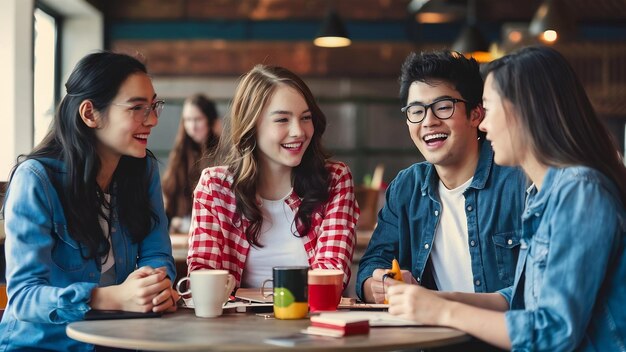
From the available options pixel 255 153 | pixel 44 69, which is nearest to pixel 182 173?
pixel 44 69

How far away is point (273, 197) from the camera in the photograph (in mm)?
2689

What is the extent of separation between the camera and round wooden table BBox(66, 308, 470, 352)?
1601 millimetres

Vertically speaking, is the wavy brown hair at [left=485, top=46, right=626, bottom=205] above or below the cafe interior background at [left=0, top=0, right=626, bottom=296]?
below

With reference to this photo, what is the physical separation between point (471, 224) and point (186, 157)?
319 cm

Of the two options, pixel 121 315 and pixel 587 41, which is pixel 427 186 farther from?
pixel 587 41

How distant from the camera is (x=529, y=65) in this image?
6.09 feet

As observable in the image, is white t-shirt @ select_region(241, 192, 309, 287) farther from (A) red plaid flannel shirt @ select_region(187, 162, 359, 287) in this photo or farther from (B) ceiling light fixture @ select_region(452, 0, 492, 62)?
(B) ceiling light fixture @ select_region(452, 0, 492, 62)

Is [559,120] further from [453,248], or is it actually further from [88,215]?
[88,215]

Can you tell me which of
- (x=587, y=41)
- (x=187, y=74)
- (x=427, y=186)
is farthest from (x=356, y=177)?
(x=427, y=186)

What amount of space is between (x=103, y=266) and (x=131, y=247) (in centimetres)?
12

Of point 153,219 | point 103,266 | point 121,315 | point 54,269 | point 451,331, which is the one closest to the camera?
point 451,331

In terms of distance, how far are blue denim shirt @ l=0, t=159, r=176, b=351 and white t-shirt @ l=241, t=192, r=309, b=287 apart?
508mm

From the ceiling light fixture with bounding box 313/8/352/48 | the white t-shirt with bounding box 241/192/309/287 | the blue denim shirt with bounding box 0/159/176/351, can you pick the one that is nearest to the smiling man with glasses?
the white t-shirt with bounding box 241/192/309/287

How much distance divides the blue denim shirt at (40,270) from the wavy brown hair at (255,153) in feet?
1.77
